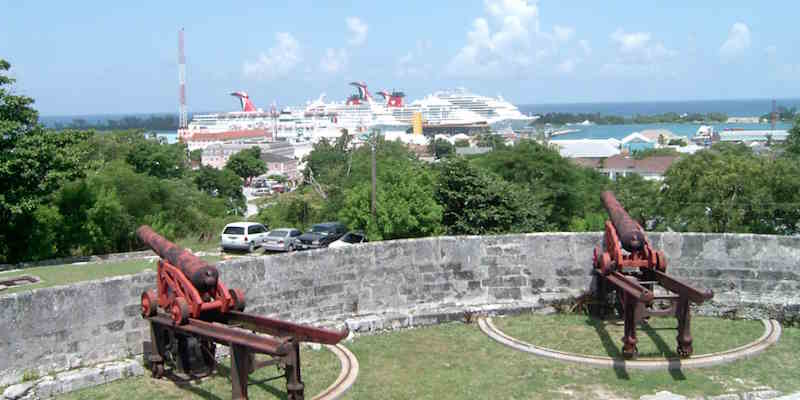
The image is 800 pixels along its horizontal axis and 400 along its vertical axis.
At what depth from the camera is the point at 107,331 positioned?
22.7 ft

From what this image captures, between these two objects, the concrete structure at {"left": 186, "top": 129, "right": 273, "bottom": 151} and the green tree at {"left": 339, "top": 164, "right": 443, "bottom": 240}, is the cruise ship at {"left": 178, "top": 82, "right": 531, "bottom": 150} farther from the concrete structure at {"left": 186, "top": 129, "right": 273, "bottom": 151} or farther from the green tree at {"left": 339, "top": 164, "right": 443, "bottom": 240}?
the green tree at {"left": 339, "top": 164, "right": 443, "bottom": 240}

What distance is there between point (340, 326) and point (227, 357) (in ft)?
4.67

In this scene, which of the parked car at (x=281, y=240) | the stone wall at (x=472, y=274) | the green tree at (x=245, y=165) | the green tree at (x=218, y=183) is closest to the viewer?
the stone wall at (x=472, y=274)

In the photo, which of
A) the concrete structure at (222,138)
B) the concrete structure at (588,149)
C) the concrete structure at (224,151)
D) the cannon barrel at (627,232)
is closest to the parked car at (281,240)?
the cannon barrel at (627,232)

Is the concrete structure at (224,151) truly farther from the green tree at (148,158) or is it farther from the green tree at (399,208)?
the green tree at (399,208)

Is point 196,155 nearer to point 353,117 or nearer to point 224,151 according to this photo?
point 224,151

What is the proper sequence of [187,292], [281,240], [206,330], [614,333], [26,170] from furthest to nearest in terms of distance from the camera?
[281,240]
[26,170]
[614,333]
[187,292]
[206,330]

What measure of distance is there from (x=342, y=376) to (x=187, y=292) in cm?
170

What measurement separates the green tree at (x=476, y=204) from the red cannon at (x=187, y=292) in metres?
16.9

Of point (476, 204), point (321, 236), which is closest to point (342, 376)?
point (321, 236)

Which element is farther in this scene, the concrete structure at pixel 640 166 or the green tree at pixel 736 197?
the concrete structure at pixel 640 166

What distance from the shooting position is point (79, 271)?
1817 centimetres

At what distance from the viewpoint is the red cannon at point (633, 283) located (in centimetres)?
680

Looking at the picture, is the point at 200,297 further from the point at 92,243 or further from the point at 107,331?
the point at 92,243
